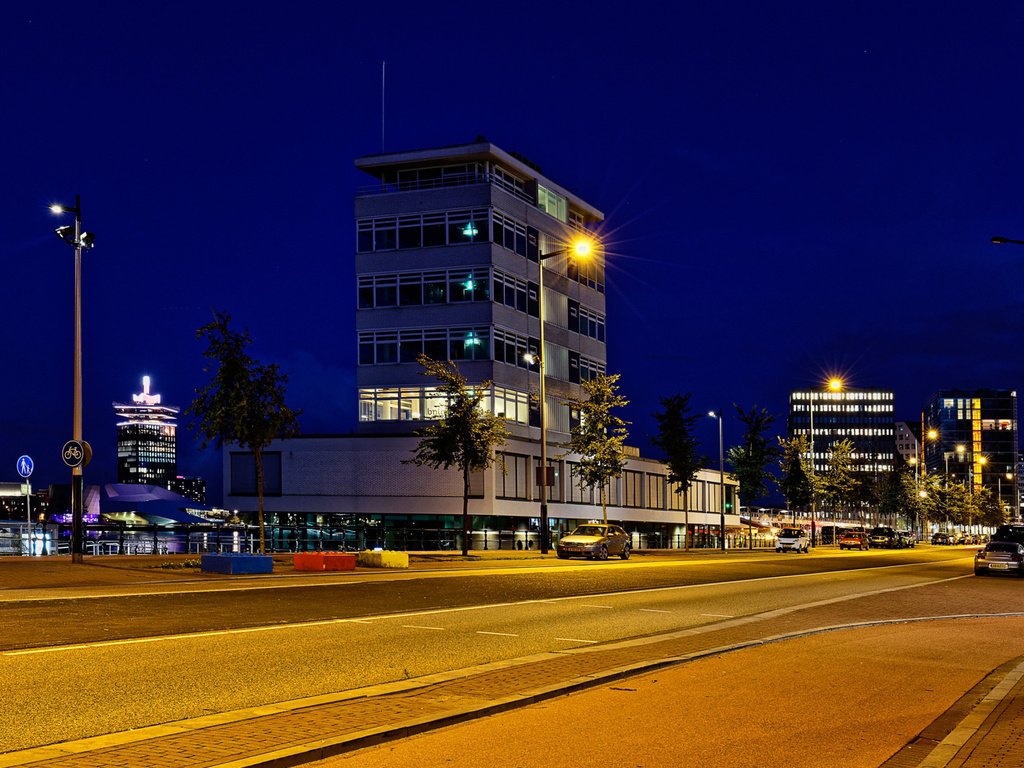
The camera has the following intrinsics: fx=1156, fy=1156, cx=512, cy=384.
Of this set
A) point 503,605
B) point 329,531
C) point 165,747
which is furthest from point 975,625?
point 329,531

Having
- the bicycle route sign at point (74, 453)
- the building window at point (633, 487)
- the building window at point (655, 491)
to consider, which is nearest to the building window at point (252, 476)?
the building window at point (633, 487)

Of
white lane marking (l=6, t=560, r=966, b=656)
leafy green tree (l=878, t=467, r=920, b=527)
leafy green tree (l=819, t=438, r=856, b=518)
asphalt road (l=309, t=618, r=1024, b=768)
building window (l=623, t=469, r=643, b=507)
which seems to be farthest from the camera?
leafy green tree (l=878, t=467, r=920, b=527)

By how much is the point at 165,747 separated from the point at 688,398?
2659 inches

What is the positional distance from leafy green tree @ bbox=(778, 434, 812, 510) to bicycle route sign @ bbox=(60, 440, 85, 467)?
239 ft

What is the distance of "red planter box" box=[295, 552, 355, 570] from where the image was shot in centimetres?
3080

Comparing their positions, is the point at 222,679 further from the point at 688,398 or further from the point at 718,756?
the point at 688,398

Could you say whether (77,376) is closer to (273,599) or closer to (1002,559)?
(273,599)

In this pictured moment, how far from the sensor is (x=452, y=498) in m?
63.9

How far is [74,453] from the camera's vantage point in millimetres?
28094

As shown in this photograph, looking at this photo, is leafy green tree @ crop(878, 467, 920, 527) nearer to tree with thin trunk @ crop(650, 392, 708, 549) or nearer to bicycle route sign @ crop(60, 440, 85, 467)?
tree with thin trunk @ crop(650, 392, 708, 549)

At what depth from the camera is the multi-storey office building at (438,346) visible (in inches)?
2562

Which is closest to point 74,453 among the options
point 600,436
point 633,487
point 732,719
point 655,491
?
point 732,719

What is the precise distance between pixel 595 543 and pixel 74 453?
21317mm

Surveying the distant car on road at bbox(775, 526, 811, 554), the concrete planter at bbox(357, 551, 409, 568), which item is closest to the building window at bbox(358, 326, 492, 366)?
the distant car on road at bbox(775, 526, 811, 554)
